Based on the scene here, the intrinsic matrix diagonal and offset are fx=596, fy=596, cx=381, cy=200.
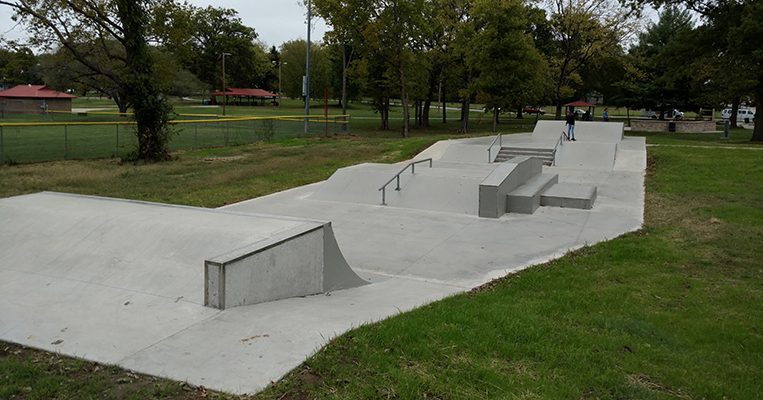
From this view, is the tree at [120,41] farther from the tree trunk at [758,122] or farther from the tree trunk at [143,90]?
the tree trunk at [758,122]

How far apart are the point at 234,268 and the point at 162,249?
1.54 meters

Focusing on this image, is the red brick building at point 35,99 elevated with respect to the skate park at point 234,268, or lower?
elevated

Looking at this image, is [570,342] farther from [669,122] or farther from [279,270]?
[669,122]

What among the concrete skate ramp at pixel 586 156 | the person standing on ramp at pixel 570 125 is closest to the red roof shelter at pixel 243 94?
the person standing on ramp at pixel 570 125

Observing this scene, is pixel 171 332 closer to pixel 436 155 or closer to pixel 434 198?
pixel 434 198

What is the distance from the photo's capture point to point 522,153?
69.8 feet

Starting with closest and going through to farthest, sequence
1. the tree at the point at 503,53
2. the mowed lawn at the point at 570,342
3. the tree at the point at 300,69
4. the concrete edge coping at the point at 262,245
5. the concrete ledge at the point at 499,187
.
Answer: the mowed lawn at the point at 570,342 → the concrete edge coping at the point at 262,245 → the concrete ledge at the point at 499,187 → the tree at the point at 503,53 → the tree at the point at 300,69

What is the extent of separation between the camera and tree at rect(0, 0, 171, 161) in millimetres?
18797

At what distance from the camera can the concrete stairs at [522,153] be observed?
20.8 metres

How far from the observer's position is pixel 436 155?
74.6ft

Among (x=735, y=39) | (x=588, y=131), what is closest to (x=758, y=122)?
(x=735, y=39)

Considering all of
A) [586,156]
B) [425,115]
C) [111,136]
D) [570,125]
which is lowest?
[111,136]

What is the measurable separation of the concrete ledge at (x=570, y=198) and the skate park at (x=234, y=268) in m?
0.37

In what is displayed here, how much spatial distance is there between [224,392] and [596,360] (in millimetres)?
2733
